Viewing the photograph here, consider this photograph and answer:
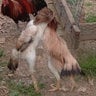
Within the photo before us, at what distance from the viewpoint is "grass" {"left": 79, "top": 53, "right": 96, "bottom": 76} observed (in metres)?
5.09

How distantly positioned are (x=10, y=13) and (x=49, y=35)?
1.82 m

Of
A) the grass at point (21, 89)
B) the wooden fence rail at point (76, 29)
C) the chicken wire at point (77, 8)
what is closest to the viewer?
the grass at point (21, 89)

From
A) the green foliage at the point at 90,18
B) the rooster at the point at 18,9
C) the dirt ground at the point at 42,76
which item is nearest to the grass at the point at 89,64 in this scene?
the dirt ground at the point at 42,76

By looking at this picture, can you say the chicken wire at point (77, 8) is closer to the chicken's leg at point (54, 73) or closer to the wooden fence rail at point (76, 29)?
the wooden fence rail at point (76, 29)

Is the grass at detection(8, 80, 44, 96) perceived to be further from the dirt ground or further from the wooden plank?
the wooden plank

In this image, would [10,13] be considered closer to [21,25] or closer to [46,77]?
[21,25]

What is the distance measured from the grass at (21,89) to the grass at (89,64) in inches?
25.4

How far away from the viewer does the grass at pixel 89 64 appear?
509cm

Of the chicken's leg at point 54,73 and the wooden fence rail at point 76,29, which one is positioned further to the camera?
the wooden fence rail at point 76,29

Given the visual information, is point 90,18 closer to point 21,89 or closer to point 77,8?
point 77,8

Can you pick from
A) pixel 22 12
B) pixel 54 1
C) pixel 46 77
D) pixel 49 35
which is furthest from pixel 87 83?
pixel 54 1

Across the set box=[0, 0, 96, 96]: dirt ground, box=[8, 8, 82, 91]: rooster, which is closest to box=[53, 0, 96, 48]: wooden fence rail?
box=[0, 0, 96, 96]: dirt ground

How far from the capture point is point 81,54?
18.1 feet

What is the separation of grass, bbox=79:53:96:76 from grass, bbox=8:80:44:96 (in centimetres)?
65
